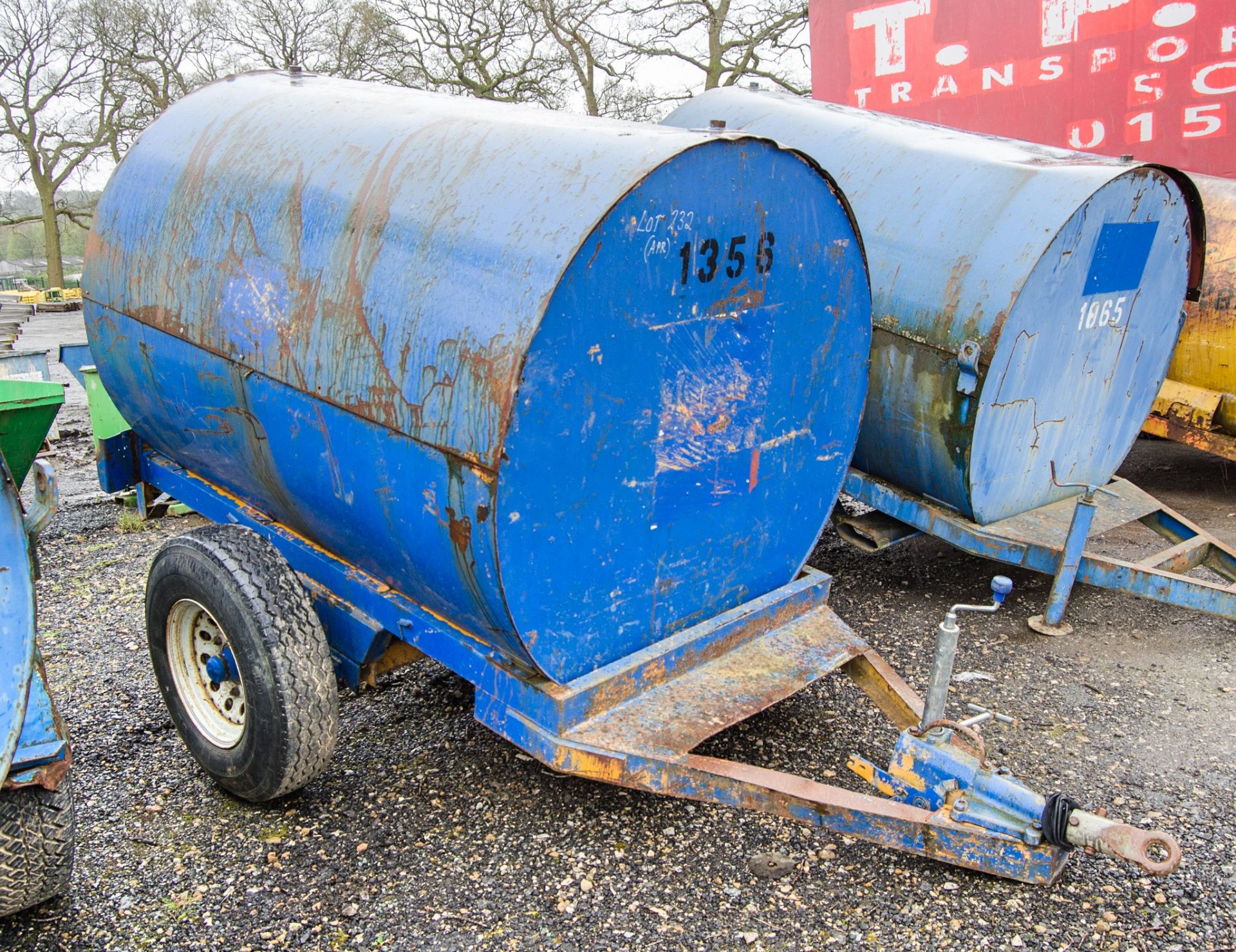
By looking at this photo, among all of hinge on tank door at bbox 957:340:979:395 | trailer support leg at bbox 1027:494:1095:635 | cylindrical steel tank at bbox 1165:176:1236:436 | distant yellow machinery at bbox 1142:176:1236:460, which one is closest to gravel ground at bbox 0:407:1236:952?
trailer support leg at bbox 1027:494:1095:635

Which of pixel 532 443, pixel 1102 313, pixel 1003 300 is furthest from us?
pixel 1102 313

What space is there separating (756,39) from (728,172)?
1877cm

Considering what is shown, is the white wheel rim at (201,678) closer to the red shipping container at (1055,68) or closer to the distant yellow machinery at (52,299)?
the red shipping container at (1055,68)

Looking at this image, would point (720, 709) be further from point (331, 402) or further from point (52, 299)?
point (52, 299)

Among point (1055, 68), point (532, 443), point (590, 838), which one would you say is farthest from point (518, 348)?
point (1055, 68)

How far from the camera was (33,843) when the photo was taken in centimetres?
278

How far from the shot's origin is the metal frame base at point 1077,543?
4.54 m

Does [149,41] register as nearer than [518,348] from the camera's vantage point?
No

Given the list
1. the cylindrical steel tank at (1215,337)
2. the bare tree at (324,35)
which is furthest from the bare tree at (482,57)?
the cylindrical steel tank at (1215,337)

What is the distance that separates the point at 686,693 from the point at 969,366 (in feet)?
7.01

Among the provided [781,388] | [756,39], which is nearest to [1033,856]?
[781,388]

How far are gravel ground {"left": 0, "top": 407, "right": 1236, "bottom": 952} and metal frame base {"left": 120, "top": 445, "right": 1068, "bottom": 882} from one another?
0.99ft

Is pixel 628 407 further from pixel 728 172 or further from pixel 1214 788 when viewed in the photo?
pixel 1214 788

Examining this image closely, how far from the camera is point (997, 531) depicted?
192 inches
